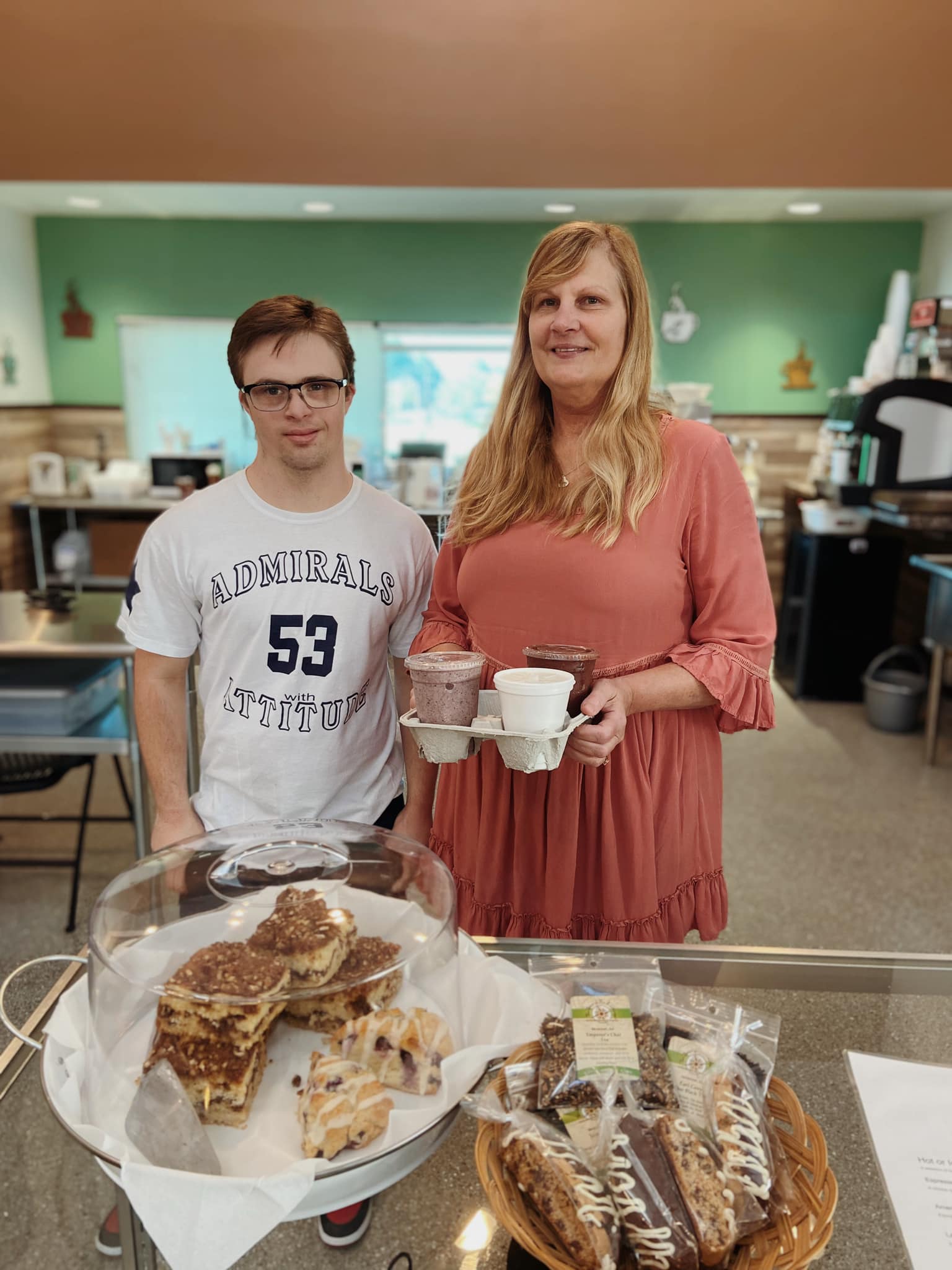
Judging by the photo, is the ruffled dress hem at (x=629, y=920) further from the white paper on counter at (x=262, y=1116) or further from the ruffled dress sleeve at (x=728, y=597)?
the white paper on counter at (x=262, y=1116)

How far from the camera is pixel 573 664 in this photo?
119 centimetres

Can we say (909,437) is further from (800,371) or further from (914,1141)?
(914,1141)

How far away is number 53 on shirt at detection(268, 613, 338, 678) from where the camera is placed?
56.8 inches

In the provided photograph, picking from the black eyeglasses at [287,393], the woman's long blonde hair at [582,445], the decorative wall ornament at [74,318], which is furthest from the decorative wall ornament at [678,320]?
the black eyeglasses at [287,393]

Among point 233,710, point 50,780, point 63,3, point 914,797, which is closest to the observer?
point 233,710

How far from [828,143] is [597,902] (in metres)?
1.69

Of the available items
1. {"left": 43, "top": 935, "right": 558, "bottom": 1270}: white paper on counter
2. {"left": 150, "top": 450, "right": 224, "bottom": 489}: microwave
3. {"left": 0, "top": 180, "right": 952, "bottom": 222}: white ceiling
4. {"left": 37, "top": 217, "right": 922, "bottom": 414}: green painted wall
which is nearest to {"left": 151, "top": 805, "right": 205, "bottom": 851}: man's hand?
{"left": 43, "top": 935, "right": 558, "bottom": 1270}: white paper on counter

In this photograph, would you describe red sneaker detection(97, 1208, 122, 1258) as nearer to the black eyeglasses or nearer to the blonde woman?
the blonde woman

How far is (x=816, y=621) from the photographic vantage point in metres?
5.18

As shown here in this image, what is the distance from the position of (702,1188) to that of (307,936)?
1.30 ft

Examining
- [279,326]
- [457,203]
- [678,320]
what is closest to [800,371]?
[678,320]

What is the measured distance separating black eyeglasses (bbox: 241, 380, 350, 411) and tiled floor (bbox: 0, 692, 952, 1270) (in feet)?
2.74

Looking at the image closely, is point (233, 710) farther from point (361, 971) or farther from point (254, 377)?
point (361, 971)

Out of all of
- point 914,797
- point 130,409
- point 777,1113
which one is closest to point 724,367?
point 914,797
